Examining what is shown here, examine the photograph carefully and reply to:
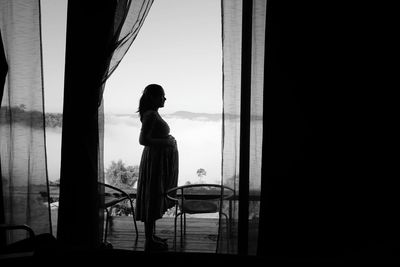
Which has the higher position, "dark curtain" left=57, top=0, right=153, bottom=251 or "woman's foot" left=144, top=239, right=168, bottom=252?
"dark curtain" left=57, top=0, right=153, bottom=251

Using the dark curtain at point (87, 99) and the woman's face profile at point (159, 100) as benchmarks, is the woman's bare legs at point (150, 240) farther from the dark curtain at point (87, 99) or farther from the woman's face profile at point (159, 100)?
the woman's face profile at point (159, 100)

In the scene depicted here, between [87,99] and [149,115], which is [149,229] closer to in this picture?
[149,115]

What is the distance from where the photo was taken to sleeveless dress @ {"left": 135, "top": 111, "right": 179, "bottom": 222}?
243 cm

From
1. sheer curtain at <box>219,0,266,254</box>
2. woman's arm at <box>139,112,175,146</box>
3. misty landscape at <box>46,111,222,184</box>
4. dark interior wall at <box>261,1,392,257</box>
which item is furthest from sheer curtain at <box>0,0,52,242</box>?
dark interior wall at <box>261,1,392,257</box>

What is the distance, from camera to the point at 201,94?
2.76 metres

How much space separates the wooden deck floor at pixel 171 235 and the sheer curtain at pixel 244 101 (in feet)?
3.32

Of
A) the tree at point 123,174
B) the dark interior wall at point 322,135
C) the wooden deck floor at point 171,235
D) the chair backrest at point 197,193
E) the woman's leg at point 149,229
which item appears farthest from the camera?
the tree at point 123,174

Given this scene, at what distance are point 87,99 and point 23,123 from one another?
544 mm

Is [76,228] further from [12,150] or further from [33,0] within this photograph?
[33,0]

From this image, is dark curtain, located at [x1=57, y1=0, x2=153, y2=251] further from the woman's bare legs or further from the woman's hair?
the woman's bare legs

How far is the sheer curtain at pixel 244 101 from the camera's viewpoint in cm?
197

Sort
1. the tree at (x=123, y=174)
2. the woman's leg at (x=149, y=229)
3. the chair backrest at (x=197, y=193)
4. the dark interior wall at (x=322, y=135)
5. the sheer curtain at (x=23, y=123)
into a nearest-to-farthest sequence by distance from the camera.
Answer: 1. the dark interior wall at (x=322, y=135)
2. the sheer curtain at (x=23, y=123)
3. the chair backrest at (x=197, y=193)
4. the woman's leg at (x=149, y=229)
5. the tree at (x=123, y=174)

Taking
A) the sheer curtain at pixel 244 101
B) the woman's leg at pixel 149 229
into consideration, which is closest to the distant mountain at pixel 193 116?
the sheer curtain at pixel 244 101

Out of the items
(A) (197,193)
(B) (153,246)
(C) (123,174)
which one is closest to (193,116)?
(A) (197,193)
